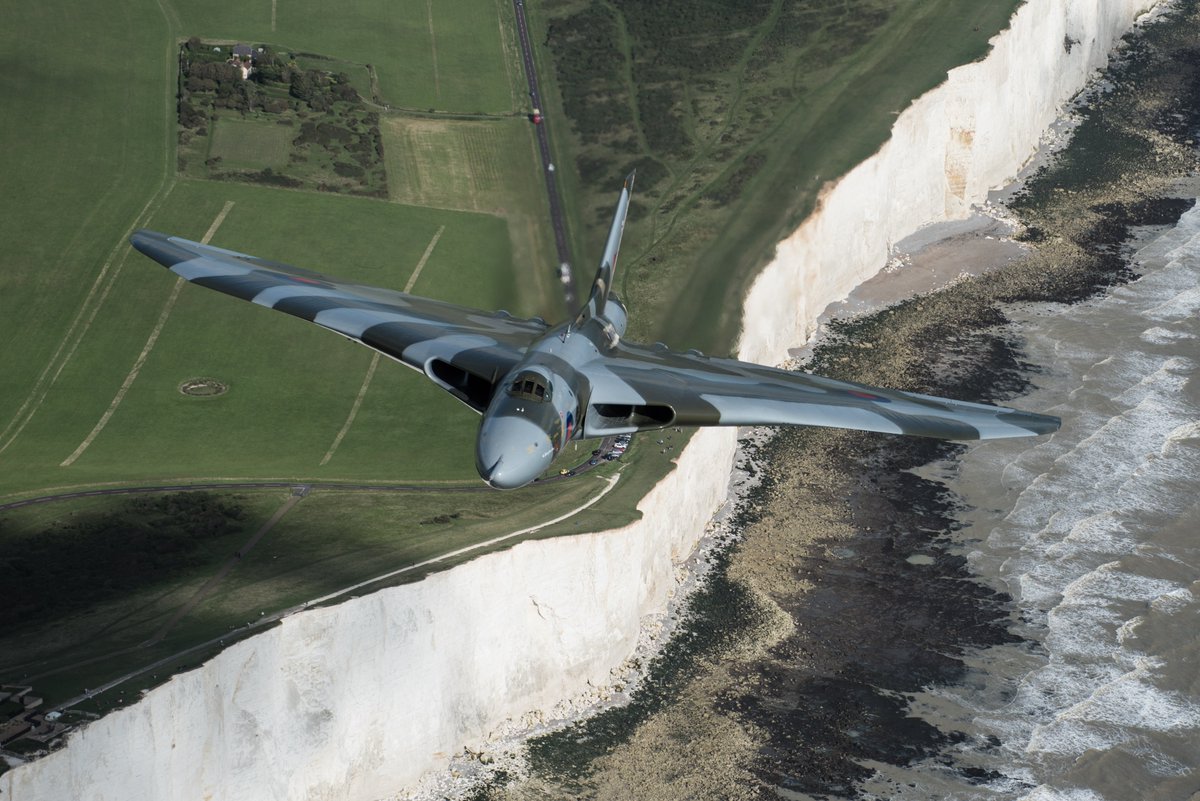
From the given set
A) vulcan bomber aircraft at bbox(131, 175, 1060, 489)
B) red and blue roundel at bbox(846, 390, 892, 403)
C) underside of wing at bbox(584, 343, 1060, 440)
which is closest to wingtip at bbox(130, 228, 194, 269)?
vulcan bomber aircraft at bbox(131, 175, 1060, 489)

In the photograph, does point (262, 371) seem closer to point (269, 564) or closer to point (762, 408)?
point (269, 564)

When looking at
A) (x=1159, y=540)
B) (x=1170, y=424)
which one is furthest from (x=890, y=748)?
(x=1170, y=424)

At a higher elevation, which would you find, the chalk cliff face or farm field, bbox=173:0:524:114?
farm field, bbox=173:0:524:114

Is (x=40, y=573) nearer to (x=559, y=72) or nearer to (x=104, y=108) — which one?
(x=104, y=108)

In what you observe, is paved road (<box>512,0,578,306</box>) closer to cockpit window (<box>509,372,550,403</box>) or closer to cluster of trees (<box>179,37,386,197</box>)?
cluster of trees (<box>179,37,386,197</box>)

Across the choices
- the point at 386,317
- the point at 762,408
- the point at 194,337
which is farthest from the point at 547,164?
the point at 762,408
